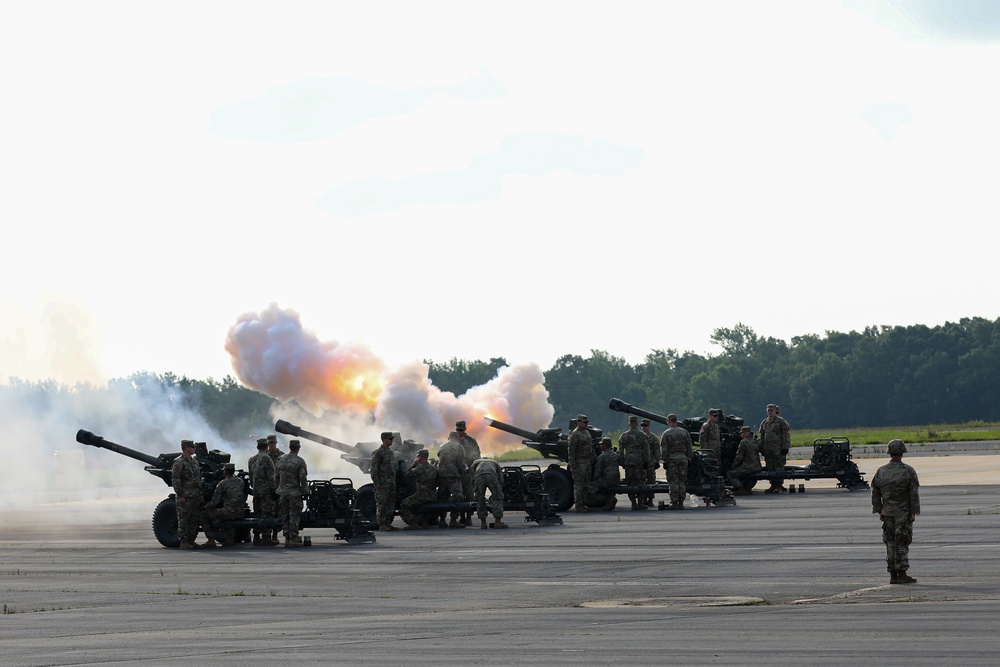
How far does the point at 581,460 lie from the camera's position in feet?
108

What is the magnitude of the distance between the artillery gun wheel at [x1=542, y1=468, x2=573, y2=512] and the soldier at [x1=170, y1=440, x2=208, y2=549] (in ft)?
33.0

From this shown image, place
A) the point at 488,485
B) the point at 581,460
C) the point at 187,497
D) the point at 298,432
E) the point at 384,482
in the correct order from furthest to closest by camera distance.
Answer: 1. the point at 298,432
2. the point at 581,460
3. the point at 384,482
4. the point at 488,485
5. the point at 187,497

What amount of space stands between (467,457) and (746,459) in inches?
339

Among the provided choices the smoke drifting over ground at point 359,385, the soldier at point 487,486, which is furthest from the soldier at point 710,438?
the smoke drifting over ground at point 359,385

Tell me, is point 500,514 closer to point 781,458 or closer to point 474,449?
point 474,449

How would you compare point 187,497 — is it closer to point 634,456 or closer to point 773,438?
point 634,456

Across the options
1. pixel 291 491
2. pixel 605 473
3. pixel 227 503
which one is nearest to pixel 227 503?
pixel 227 503

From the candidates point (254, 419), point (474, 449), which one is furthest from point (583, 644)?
point (254, 419)

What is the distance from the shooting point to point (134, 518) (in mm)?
37656

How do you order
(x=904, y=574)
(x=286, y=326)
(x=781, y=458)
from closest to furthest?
(x=904, y=574) → (x=781, y=458) → (x=286, y=326)

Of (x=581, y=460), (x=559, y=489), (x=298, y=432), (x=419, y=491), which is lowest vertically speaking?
(x=559, y=489)

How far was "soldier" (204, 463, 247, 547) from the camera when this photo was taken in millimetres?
26281

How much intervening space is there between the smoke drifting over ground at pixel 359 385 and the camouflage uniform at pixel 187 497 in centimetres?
1847

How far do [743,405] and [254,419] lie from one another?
67697 mm
